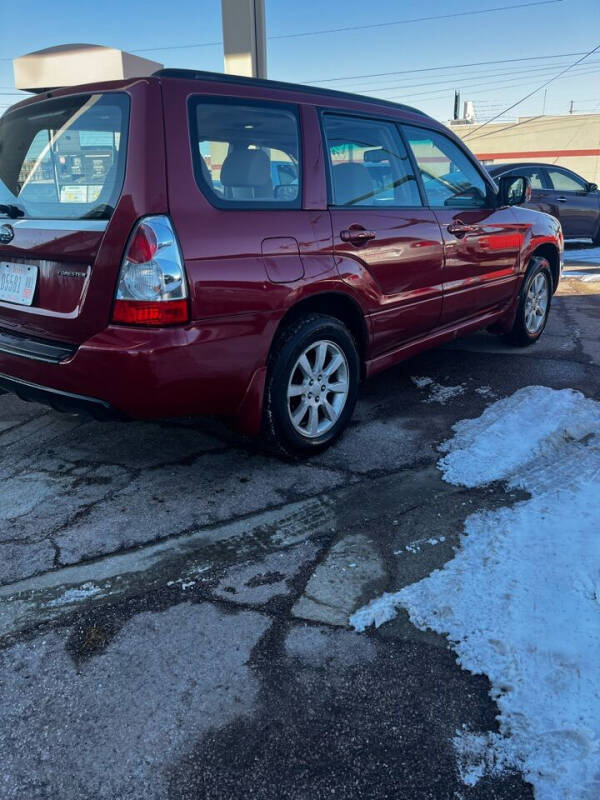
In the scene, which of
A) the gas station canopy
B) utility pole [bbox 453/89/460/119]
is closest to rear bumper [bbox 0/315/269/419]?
the gas station canopy

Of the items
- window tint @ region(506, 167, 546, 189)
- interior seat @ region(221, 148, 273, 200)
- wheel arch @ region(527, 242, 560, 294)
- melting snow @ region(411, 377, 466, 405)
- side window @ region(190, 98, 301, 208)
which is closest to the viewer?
side window @ region(190, 98, 301, 208)

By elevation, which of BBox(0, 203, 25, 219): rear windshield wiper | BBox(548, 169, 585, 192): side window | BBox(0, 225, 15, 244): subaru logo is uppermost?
BBox(548, 169, 585, 192): side window

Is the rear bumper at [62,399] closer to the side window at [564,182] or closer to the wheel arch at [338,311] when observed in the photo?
the wheel arch at [338,311]

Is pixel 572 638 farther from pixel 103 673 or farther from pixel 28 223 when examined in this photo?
pixel 28 223

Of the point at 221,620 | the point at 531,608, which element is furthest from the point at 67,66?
the point at 531,608

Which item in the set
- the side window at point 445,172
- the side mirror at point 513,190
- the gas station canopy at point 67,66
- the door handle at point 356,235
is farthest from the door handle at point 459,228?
the gas station canopy at point 67,66

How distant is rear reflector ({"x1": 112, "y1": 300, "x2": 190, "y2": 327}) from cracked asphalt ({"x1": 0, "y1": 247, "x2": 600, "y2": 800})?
2.90ft

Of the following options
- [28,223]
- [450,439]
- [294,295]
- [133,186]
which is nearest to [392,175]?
[294,295]

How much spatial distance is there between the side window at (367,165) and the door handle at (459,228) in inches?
13.2

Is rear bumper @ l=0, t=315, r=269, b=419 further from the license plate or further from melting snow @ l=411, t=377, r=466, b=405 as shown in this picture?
melting snow @ l=411, t=377, r=466, b=405

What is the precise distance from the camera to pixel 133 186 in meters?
2.46

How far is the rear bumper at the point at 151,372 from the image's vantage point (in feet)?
8.21

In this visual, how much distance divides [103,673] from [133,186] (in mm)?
1747

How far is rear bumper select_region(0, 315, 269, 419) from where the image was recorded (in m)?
2.50
